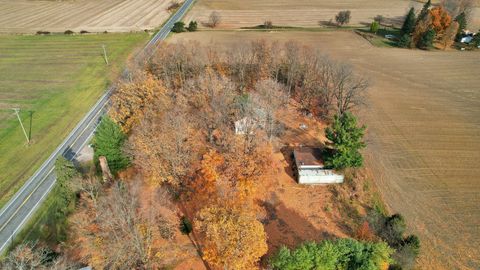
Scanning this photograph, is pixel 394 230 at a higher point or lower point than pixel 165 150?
lower

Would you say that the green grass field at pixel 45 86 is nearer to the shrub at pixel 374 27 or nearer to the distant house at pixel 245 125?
the distant house at pixel 245 125

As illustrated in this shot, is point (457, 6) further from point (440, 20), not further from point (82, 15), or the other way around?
point (82, 15)

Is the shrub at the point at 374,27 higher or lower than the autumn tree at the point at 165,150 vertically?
higher

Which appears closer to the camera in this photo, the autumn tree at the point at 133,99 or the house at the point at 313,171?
the house at the point at 313,171

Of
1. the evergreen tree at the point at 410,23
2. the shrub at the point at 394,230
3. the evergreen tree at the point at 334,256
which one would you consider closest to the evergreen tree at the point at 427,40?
the evergreen tree at the point at 410,23

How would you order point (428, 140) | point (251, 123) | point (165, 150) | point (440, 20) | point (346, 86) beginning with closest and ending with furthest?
point (165, 150) → point (251, 123) → point (428, 140) → point (346, 86) → point (440, 20)

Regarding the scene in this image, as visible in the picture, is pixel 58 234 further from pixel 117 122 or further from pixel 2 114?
pixel 2 114

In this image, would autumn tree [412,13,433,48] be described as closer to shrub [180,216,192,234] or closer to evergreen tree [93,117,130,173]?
evergreen tree [93,117,130,173]

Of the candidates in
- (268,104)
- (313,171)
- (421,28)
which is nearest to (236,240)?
(313,171)
